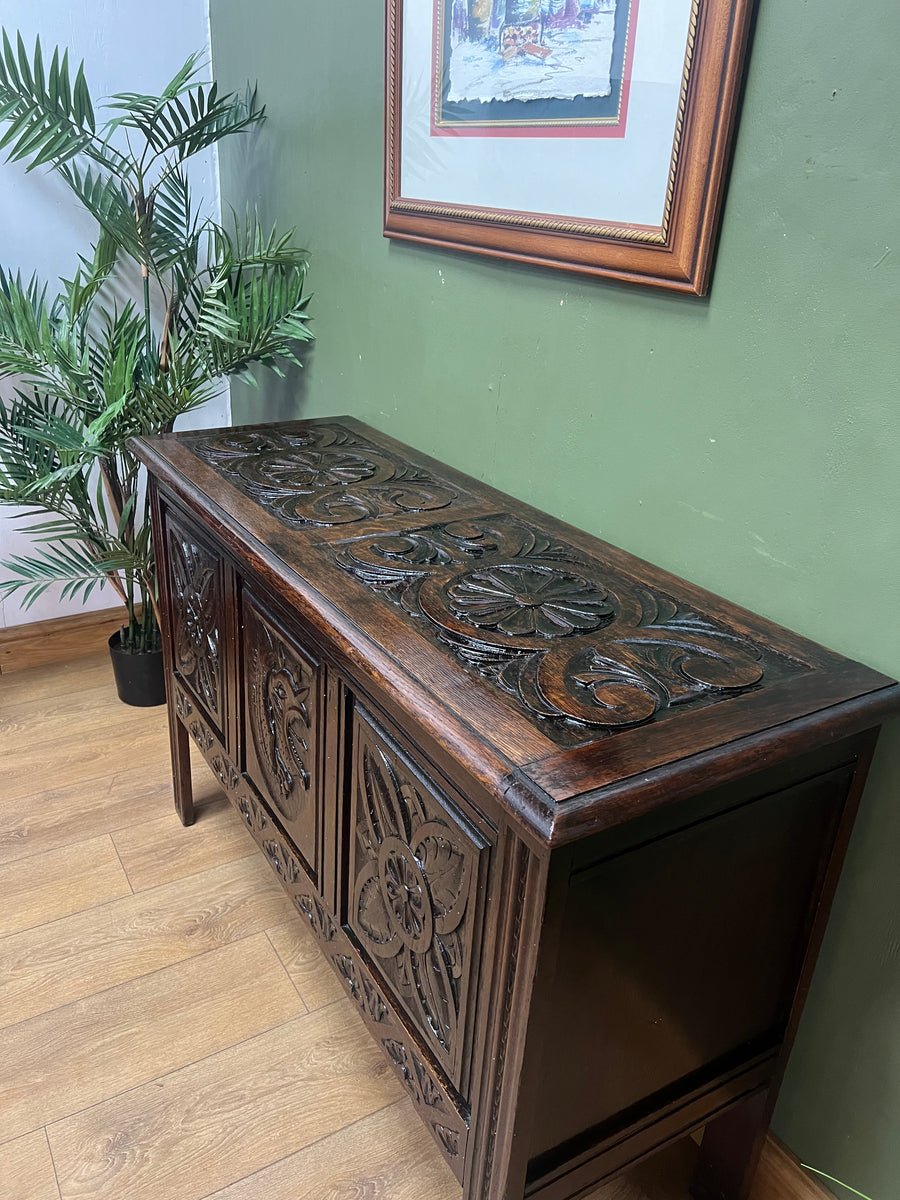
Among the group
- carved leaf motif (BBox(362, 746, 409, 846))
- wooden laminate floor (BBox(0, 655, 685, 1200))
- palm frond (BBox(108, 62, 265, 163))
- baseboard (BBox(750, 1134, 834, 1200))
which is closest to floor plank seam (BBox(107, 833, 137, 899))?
wooden laminate floor (BBox(0, 655, 685, 1200))

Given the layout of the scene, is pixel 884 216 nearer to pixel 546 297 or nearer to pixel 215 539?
pixel 546 297

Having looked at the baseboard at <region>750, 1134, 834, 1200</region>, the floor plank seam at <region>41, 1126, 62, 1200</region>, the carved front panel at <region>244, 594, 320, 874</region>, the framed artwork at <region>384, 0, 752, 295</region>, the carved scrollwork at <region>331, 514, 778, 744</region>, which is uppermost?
the framed artwork at <region>384, 0, 752, 295</region>

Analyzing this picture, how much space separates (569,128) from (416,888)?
983mm

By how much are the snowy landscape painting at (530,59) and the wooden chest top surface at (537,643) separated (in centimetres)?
56

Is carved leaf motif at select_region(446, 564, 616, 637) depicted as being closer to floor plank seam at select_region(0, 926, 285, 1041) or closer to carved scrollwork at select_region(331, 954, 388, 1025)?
carved scrollwork at select_region(331, 954, 388, 1025)

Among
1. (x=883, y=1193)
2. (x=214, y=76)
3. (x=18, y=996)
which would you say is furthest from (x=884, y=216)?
(x=214, y=76)

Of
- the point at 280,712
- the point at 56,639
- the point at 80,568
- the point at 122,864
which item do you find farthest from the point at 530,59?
the point at 56,639

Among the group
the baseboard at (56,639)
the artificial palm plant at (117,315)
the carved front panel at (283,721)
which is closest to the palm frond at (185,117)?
the artificial palm plant at (117,315)

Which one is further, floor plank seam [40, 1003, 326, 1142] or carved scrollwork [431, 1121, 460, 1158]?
floor plank seam [40, 1003, 326, 1142]

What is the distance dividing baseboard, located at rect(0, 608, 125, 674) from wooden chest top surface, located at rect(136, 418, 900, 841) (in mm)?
1292

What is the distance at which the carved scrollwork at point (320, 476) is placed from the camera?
1283 mm

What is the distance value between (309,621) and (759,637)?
0.52m

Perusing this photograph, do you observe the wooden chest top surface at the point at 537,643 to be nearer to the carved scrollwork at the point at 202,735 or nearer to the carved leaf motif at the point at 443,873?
the carved leaf motif at the point at 443,873

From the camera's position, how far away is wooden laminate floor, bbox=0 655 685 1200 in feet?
3.99
